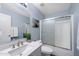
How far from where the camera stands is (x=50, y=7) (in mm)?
1333

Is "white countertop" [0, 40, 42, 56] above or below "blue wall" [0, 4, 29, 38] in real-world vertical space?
below

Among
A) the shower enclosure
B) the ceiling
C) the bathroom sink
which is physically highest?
the ceiling

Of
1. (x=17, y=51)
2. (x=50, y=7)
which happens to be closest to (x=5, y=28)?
(x=17, y=51)

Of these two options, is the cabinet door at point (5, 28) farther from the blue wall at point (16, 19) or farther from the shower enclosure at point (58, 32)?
the shower enclosure at point (58, 32)

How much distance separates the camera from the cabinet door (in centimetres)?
115

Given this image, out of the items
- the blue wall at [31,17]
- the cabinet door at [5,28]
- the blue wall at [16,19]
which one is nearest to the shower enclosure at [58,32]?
the blue wall at [31,17]

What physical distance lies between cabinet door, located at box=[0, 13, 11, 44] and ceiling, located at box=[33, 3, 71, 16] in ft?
1.58

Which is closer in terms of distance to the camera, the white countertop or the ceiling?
the white countertop

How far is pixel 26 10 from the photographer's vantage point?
1.37 metres

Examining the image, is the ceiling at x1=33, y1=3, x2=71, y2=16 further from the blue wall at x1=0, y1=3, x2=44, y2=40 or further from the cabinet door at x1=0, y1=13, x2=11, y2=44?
the cabinet door at x1=0, y1=13, x2=11, y2=44

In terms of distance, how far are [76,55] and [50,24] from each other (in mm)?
645

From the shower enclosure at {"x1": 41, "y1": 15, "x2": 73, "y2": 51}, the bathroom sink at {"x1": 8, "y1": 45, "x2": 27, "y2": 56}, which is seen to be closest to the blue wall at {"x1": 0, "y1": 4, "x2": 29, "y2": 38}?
the bathroom sink at {"x1": 8, "y1": 45, "x2": 27, "y2": 56}

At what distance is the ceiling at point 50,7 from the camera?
129cm

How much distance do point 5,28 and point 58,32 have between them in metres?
0.84
